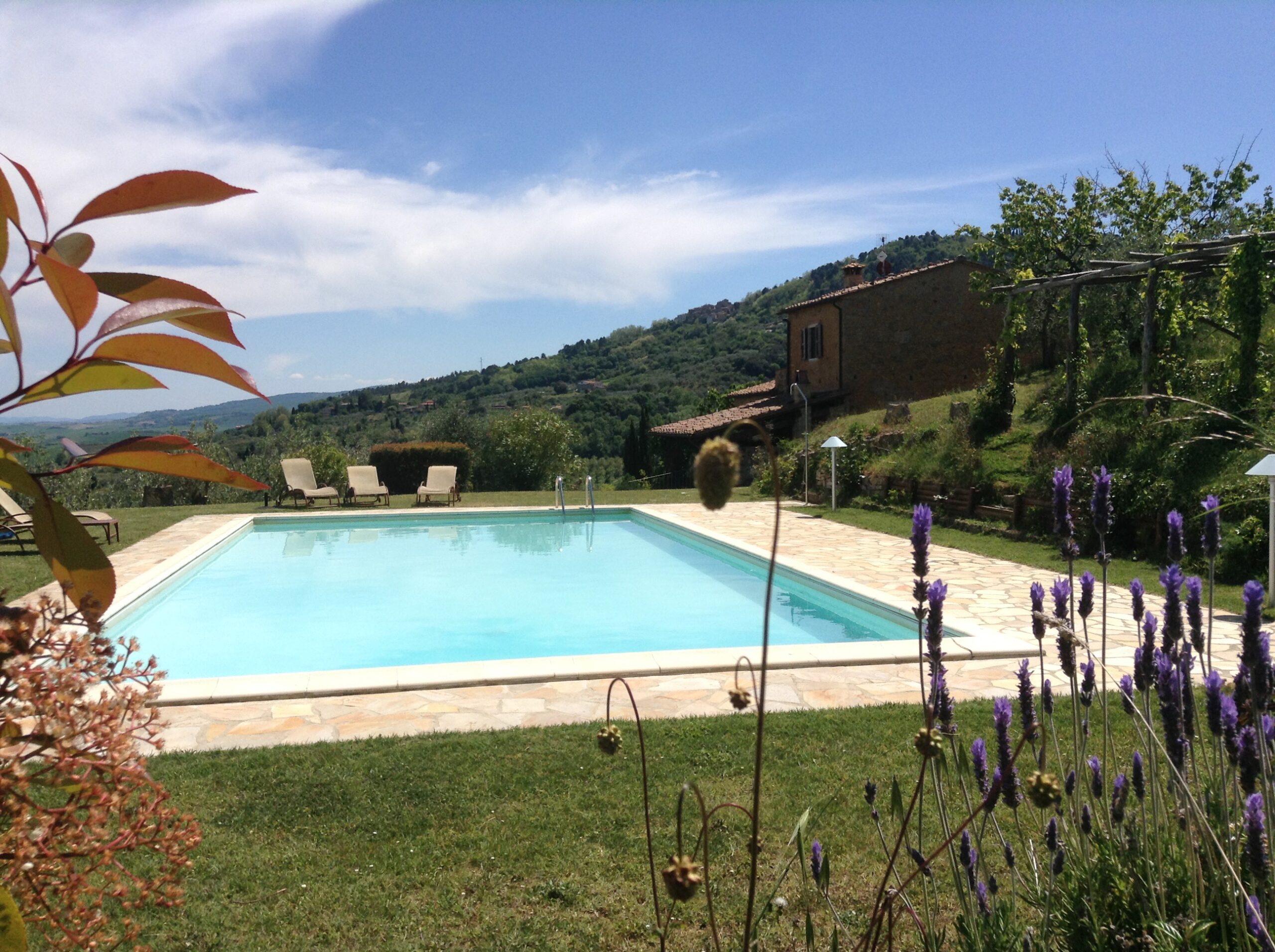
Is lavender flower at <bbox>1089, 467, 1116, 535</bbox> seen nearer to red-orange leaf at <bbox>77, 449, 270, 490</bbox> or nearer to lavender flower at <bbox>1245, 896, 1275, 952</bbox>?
lavender flower at <bbox>1245, 896, 1275, 952</bbox>

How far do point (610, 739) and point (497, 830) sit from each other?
247 cm

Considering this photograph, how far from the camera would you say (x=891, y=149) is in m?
15.9

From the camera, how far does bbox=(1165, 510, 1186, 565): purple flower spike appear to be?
1.96 meters

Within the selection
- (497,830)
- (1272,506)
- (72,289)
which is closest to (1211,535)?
(72,289)

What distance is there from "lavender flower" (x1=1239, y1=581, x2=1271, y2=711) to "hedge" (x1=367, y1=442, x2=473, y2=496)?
21.4 metres

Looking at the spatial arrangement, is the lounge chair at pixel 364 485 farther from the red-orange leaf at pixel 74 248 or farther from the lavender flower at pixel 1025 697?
the red-orange leaf at pixel 74 248

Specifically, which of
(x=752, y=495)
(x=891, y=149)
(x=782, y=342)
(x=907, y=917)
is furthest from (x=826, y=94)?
(x=782, y=342)

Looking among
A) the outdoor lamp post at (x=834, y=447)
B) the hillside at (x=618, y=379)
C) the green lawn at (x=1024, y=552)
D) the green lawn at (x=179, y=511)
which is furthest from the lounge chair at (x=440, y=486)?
the hillside at (x=618, y=379)

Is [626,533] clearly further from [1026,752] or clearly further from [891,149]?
[1026,752]

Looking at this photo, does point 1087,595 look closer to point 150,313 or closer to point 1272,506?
point 150,313

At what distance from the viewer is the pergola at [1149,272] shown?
36.7ft

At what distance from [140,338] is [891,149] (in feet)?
55.7

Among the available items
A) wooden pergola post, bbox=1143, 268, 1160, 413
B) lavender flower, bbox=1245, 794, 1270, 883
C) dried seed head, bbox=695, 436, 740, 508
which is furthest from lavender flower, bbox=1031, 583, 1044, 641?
wooden pergola post, bbox=1143, 268, 1160, 413

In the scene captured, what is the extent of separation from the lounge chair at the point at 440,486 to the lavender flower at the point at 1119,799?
640 inches
